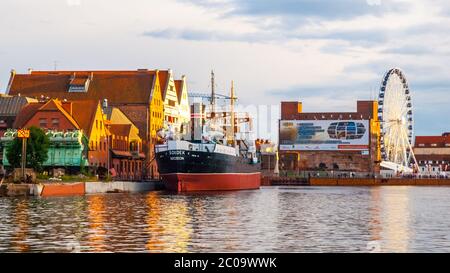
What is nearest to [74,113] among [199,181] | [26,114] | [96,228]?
[26,114]

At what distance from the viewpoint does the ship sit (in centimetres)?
11388

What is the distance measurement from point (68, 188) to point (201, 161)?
1023 inches

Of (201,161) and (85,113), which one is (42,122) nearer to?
(85,113)

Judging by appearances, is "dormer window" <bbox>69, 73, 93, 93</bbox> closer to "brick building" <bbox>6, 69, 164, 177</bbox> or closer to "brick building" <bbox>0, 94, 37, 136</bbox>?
"brick building" <bbox>6, 69, 164, 177</bbox>

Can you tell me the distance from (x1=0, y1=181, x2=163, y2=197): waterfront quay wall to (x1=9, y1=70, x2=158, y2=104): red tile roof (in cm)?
4627

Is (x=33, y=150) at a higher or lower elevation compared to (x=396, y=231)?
higher

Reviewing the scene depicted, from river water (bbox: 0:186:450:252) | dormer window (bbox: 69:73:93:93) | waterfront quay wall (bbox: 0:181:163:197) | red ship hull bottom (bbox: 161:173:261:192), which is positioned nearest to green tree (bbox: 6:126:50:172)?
waterfront quay wall (bbox: 0:181:163:197)

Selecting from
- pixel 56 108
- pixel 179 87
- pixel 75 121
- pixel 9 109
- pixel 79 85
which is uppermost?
pixel 179 87

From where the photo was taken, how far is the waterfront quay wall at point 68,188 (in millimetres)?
85438

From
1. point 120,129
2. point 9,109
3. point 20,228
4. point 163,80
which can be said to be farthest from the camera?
point 163,80

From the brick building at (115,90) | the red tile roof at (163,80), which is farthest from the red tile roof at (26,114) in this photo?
the red tile roof at (163,80)

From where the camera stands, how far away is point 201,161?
11550 centimetres
